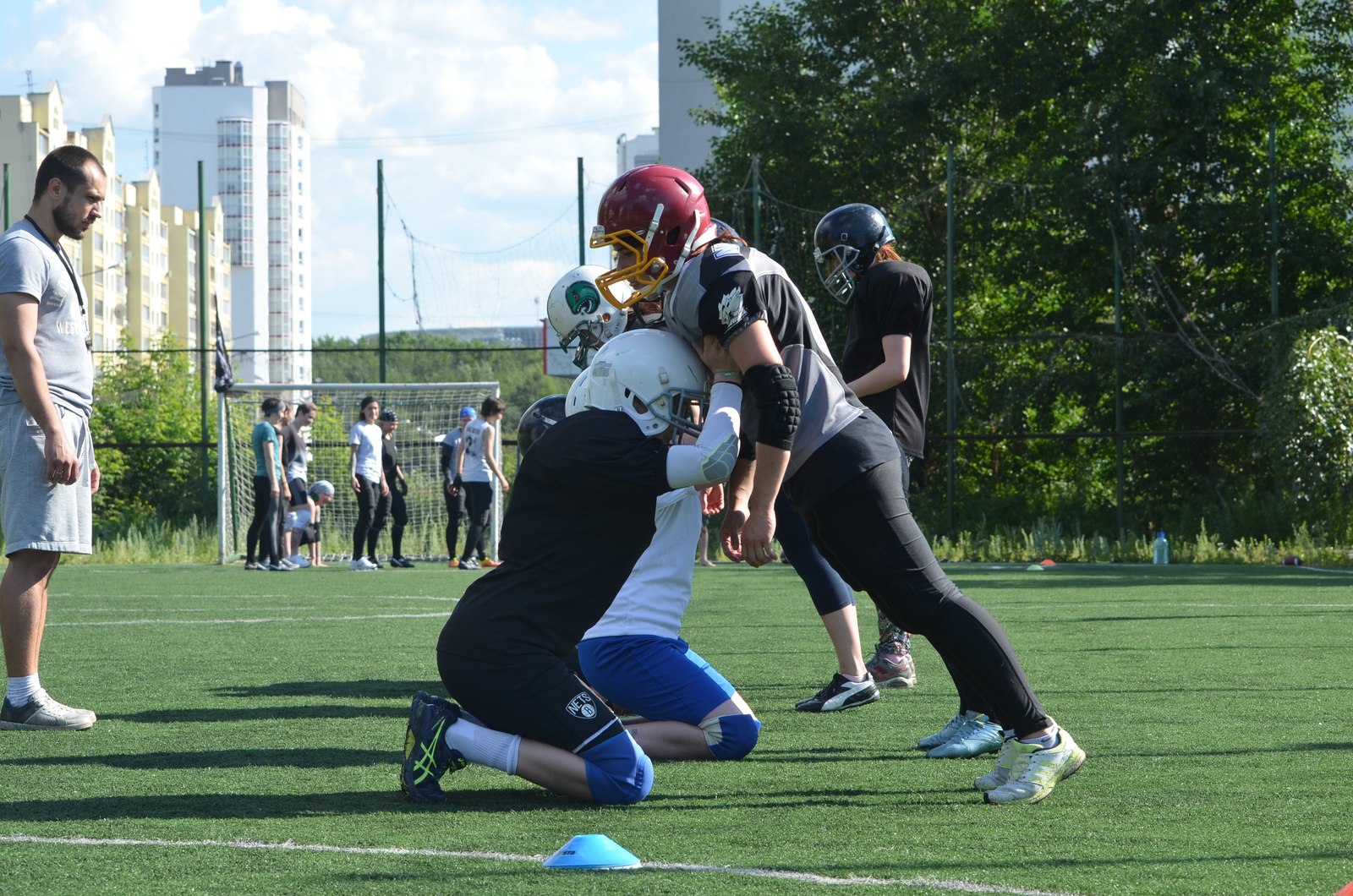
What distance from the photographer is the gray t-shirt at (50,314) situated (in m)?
5.27

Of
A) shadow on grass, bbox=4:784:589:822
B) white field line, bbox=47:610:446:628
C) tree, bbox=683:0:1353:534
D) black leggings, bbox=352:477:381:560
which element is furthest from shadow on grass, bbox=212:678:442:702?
tree, bbox=683:0:1353:534

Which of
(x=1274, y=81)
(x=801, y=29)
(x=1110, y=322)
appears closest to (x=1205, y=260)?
(x=1110, y=322)

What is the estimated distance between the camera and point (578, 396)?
4.04 m

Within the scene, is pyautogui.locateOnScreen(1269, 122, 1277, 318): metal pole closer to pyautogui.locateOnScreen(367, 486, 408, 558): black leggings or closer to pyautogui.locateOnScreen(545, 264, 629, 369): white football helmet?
pyautogui.locateOnScreen(367, 486, 408, 558): black leggings

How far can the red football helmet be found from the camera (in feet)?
13.3

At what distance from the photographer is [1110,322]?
23.4 m

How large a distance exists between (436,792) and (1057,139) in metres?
22.3

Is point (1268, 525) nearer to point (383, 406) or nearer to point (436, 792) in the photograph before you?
point (383, 406)

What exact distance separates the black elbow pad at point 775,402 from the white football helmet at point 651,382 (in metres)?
0.15

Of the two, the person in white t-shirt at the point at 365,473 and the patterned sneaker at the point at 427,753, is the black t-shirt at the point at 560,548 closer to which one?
the patterned sneaker at the point at 427,753

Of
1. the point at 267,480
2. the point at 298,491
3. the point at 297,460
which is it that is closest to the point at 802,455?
the point at 267,480

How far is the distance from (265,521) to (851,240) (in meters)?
12.2

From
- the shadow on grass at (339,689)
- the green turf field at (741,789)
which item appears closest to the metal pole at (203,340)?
the green turf field at (741,789)

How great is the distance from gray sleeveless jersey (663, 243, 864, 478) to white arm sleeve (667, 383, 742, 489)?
0.12m
